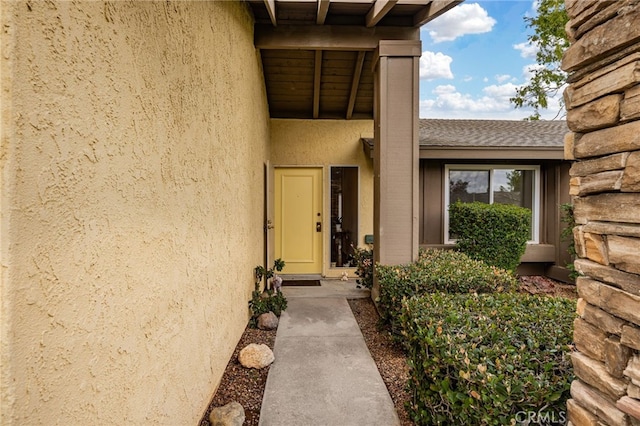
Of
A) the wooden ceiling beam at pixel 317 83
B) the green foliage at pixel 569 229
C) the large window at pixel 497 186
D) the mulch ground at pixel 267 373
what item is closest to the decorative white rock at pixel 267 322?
the mulch ground at pixel 267 373

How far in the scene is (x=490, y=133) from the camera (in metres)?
8.09

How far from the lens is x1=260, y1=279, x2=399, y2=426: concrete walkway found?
274cm

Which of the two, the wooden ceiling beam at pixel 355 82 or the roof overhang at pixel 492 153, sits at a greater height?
the wooden ceiling beam at pixel 355 82

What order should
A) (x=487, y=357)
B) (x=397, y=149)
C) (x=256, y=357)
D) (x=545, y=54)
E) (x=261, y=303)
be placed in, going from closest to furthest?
(x=487, y=357) < (x=256, y=357) < (x=261, y=303) < (x=397, y=149) < (x=545, y=54)

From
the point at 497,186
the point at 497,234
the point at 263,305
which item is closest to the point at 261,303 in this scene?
the point at 263,305

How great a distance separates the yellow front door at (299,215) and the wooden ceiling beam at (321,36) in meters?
2.92

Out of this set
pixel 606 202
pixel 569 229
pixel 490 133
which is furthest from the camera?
pixel 490 133

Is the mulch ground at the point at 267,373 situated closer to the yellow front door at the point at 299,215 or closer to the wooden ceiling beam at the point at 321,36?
the yellow front door at the point at 299,215

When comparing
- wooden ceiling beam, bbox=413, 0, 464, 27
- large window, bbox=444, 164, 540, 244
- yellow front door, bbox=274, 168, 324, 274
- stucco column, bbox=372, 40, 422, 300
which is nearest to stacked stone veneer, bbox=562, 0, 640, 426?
wooden ceiling beam, bbox=413, 0, 464, 27

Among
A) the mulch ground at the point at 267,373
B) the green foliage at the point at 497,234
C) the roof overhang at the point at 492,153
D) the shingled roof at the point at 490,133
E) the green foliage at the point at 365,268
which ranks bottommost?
the mulch ground at the point at 267,373

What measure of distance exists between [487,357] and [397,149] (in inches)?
138

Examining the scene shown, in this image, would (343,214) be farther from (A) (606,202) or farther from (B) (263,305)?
(A) (606,202)

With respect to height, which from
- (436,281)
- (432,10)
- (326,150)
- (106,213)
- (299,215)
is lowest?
(436,281)

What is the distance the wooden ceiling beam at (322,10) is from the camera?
4.36 metres
